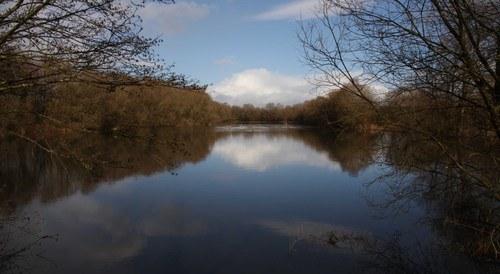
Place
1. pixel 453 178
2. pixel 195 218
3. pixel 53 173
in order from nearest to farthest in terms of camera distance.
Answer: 1. pixel 453 178
2. pixel 195 218
3. pixel 53 173

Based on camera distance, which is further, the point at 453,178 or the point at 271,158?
the point at 271,158

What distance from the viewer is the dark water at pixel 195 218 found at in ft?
23.3

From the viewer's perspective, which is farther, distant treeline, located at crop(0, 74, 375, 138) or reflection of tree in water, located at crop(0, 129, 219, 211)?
reflection of tree in water, located at crop(0, 129, 219, 211)

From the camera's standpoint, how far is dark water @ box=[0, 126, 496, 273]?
279 inches

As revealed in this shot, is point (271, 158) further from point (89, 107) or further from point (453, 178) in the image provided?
point (453, 178)

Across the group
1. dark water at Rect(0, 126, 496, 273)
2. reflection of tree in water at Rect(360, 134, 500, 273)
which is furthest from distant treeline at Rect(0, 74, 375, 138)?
reflection of tree in water at Rect(360, 134, 500, 273)

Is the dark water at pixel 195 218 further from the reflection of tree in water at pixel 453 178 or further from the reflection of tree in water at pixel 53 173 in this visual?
the reflection of tree in water at pixel 453 178

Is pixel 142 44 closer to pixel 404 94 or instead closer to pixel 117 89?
pixel 117 89

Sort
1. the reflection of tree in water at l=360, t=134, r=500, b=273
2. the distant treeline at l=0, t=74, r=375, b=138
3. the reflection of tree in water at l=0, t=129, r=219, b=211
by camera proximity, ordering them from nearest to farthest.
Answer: the distant treeline at l=0, t=74, r=375, b=138 < the reflection of tree in water at l=360, t=134, r=500, b=273 < the reflection of tree in water at l=0, t=129, r=219, b=211

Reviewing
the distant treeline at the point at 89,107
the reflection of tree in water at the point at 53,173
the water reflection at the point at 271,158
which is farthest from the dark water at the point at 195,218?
the water reflection at the point at 271,158

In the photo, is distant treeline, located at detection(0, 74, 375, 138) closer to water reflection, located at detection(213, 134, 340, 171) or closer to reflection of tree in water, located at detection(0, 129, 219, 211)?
reflection of tree in water, located at detection(0, 129, 219, 211)

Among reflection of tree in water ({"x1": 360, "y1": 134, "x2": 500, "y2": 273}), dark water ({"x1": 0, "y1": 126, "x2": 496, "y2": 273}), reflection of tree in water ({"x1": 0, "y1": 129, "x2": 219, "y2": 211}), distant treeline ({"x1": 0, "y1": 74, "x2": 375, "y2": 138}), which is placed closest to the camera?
distant treeline ({"x1": 0, "y1": 74, "x2": 375, "y2": 138})

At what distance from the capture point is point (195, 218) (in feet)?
34.3

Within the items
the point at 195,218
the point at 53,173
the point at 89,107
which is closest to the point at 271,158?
the point at 53,173
